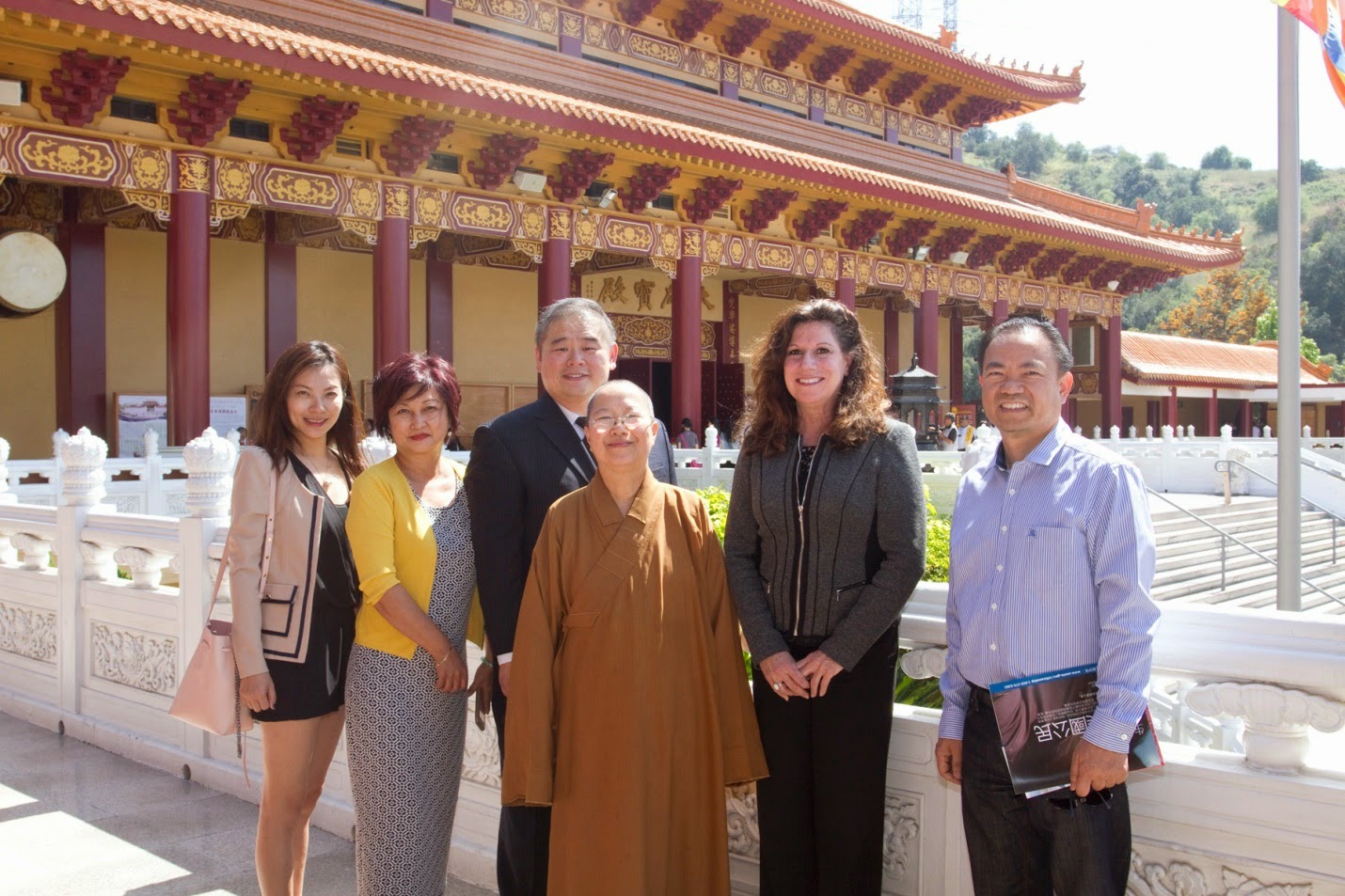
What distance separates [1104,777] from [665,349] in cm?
1605

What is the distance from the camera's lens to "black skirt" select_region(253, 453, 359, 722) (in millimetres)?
2816

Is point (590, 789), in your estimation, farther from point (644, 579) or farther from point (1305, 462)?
point (1305, 462)

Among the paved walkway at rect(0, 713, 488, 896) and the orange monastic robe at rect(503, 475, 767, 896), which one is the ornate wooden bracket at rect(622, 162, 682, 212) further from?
the orange monastic robe at rect(503, 475, 767, 896)

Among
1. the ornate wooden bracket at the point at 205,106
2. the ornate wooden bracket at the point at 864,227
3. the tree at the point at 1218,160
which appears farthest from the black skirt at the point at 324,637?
the tree at the point at 1218,160

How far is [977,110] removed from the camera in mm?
21109

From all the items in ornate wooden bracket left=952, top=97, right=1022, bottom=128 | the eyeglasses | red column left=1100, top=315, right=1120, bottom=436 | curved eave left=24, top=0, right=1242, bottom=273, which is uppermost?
ornate wooden bracket left=952, top=97, right=1022, bottom=128

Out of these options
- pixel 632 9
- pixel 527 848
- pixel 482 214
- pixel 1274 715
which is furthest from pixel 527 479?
pixel 632 9

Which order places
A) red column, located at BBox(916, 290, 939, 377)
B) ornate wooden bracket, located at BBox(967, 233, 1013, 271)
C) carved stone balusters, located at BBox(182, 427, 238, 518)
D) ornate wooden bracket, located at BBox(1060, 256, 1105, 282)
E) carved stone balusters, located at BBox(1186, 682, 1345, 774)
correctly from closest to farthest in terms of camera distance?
carved stone balusters, located at BBox(1186, 682, 1345, 774)
carved stone balusters, located at BBox(182, 427, 238, 518)
red column, located at BBox(916, 290, 939, 377)
ornate wooden bracket, located at BBox(967, 233, 1013, 271)
ornate wooden bracket, located at BBox(1060, 256, 1105, 282)

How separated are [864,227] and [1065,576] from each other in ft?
48.4

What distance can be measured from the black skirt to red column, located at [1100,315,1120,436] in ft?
68.5

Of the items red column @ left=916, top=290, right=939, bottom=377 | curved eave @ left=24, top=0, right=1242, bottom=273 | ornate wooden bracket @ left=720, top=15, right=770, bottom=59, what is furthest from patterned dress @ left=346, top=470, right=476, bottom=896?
red column @ left=916, top=290, right=939, bottom=377

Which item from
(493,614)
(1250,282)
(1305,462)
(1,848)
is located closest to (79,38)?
(1,848)

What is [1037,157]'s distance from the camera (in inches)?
3883

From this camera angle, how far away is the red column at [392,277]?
11.3 meters
